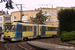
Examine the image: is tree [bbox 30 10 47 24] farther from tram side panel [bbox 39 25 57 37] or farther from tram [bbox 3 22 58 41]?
tram [bbox 3 22 58 41]

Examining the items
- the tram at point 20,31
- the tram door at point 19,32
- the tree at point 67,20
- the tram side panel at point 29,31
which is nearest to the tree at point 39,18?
the tram at point 20,31

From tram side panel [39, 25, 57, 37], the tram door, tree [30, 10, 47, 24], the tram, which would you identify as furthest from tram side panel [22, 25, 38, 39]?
tree [30, 10, 47, 24]

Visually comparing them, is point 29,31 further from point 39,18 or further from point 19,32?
point 39,18

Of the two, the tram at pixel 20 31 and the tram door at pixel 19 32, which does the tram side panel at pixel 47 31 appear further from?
the tram door at pixel 19 32

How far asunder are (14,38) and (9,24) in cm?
211

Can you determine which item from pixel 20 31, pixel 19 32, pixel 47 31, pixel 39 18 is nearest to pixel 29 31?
pixel 20 31

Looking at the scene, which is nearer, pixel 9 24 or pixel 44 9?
pixel 9 24

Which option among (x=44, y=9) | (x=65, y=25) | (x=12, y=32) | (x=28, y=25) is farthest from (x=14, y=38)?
(x=44, y=9)

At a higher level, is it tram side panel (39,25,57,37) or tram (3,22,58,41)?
tram (3,22,58,41)

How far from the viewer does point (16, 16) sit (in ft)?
170

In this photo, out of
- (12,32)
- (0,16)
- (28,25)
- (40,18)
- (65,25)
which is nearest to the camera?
(12,32)

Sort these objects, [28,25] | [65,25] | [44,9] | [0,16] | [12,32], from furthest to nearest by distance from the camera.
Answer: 1. [0,16]
2. [44,9]
3. [28,25]
4. [65,25]
5. [12,32]

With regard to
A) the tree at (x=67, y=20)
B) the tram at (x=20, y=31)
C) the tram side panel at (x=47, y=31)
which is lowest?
the tram side panel at (x=47, y=31)

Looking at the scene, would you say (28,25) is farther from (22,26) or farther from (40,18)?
(40,18)
